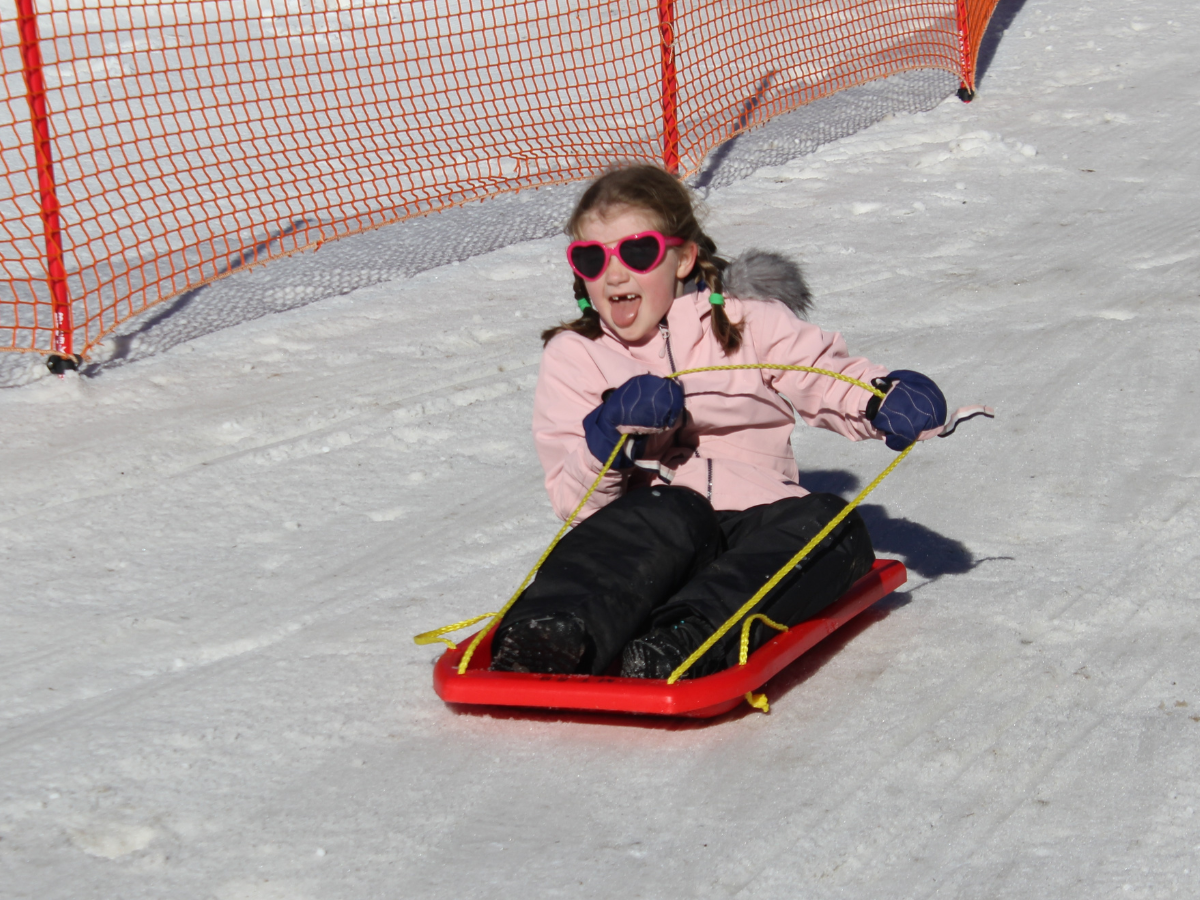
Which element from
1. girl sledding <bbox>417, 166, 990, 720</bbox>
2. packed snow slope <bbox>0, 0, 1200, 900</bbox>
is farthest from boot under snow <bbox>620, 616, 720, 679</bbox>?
packed snow slope <bbox>0, 0, 1200, 900</bbox>

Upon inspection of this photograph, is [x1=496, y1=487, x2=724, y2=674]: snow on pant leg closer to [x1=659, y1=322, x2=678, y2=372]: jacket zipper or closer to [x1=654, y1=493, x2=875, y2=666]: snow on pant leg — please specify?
[x1=654, y1=493, x2=875, y2=666]: snow on pant leg

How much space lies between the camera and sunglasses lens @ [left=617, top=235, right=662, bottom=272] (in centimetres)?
278

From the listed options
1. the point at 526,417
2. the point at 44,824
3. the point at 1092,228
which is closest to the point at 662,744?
the point at 44,824

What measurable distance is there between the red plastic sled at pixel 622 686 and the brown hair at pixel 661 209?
742mm

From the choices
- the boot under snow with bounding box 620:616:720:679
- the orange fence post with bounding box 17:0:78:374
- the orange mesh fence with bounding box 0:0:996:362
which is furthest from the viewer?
the orange mesh fence with bounding box 0:0:996:362

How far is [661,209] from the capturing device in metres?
2.85

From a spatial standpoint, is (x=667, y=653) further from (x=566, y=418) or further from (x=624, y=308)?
(x=624, y=308)

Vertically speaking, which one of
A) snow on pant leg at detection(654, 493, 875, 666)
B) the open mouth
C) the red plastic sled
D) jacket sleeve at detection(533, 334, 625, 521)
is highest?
the open mouth

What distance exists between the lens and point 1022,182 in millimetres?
6391

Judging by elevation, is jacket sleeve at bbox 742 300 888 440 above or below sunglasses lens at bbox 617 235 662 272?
below

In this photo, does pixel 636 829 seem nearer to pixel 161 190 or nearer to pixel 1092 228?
pixel 1092 228

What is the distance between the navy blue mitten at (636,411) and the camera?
255 cm

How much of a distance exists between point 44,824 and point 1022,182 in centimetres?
554

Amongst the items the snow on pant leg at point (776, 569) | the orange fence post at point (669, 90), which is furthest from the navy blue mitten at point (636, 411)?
the orange fence post at point (669, 90)
